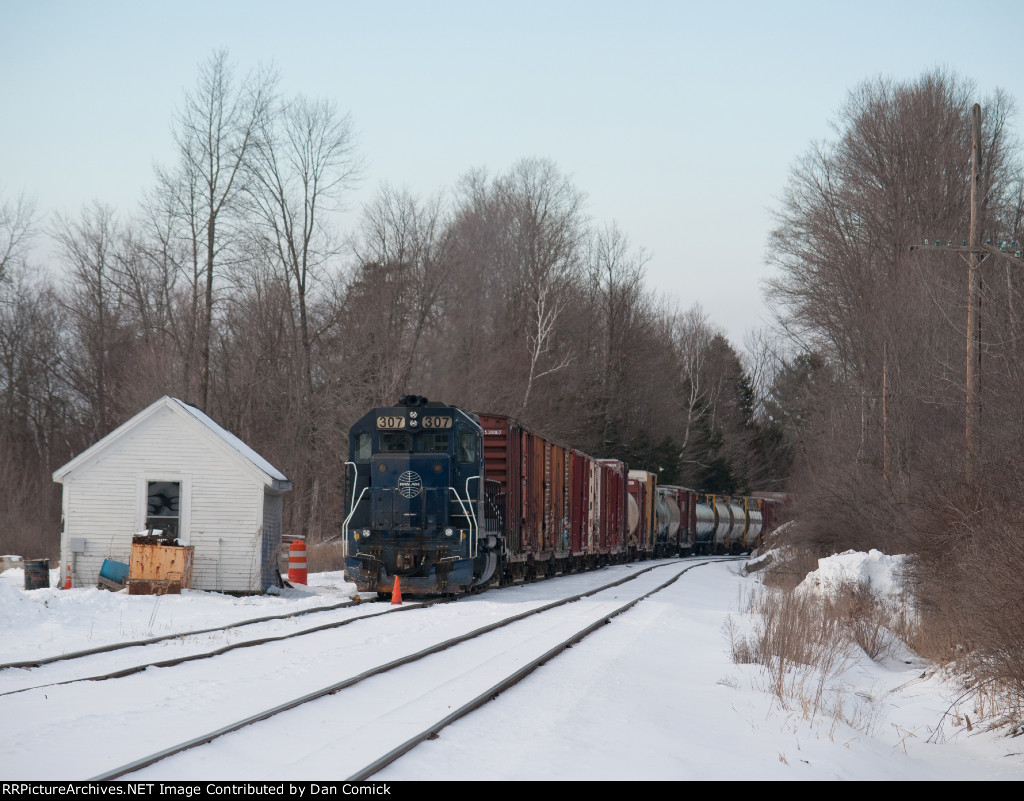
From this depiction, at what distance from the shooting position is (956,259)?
3130cm

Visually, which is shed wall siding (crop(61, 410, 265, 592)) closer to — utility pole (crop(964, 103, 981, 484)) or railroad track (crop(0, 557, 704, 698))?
railroad track (crop(0, 557, 704, 698))

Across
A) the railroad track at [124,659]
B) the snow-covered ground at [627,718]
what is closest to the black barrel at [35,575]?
the snow-covered ground at [627,718]

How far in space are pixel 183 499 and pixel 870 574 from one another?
1303cm

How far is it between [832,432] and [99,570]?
24250 millimetres

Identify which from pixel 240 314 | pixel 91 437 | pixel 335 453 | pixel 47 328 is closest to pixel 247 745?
pixel 335 453

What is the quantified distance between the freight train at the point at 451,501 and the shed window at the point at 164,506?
12.3ft

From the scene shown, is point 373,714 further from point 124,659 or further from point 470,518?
point 470,518

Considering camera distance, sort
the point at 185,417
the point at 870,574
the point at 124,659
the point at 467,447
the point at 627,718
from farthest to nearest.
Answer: the point at 185,417
the point at 467,447
the point at 870,574
the point at 124,659
the point at 627,718

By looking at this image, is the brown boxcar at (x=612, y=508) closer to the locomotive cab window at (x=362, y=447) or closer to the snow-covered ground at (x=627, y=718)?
the locomotive cab window at (x=362, y=447)

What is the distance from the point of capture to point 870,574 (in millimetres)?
17734

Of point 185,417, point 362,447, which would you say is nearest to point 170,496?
point 185,417

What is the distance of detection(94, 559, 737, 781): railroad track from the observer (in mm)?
6144

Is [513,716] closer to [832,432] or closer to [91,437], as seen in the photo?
[832,432]

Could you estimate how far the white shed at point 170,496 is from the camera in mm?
20203
